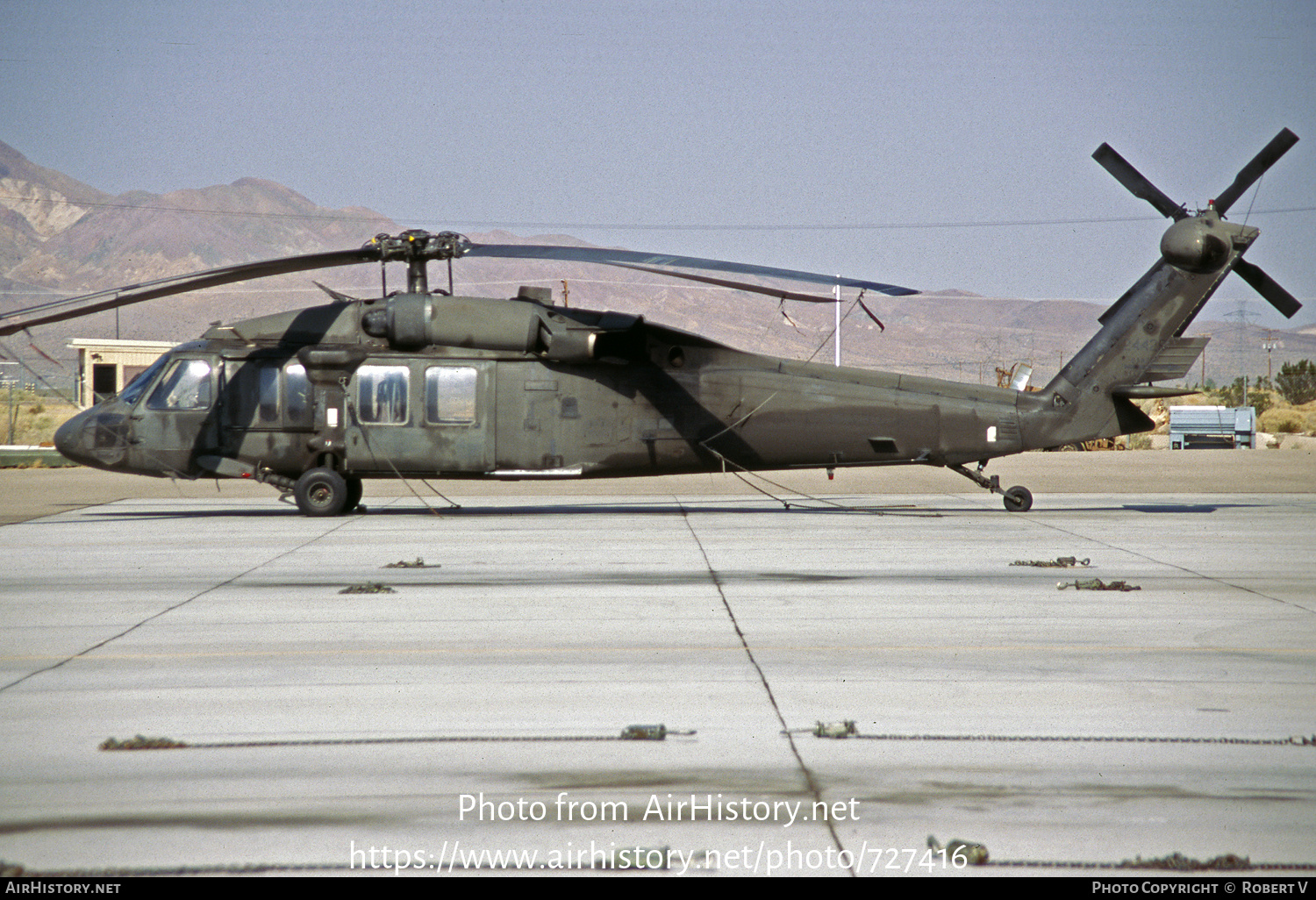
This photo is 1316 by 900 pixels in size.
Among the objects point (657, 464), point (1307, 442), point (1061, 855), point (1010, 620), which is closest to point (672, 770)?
point (1061, 855)

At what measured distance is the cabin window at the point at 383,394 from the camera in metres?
17.4

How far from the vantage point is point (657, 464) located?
17.7 m

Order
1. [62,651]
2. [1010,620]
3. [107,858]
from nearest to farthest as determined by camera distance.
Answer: [107,858]
[62,651]
[1010,620]

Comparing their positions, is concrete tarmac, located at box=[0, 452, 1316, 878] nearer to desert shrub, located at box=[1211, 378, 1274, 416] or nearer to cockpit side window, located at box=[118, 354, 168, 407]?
cockpit side window, located at box=[118, 354, 168, 407]

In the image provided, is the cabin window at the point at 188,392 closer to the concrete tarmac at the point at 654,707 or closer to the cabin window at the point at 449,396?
the cabin window at the point at 449,396

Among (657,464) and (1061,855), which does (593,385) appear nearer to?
(657,464)

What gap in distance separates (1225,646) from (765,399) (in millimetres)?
9735

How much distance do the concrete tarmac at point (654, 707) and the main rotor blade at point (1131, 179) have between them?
679 cm

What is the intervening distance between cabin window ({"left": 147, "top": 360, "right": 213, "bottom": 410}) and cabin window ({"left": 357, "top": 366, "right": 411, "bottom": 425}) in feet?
8.08

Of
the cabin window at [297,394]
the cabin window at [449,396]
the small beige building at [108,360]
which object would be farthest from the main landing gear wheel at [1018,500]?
the small beige building at [108,360]

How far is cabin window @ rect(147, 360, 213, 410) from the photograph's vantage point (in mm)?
17562

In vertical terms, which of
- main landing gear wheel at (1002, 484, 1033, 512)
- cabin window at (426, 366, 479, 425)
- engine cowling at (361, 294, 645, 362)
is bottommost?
main landing gear wheel at (1002, 484, 1033, 512)

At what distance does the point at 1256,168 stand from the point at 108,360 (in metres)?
69.1

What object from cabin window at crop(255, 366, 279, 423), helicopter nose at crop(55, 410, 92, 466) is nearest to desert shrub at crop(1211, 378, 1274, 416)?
cabin window at crop(255, 366, 279, 423)
